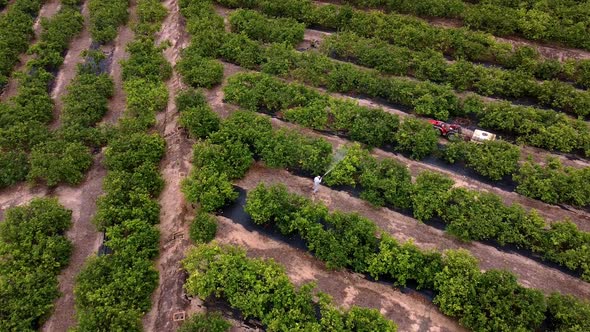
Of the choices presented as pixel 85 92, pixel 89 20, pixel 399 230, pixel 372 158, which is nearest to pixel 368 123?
pixel 372 158

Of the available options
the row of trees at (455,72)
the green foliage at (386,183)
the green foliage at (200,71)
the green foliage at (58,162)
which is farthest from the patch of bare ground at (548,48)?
the green foliage at (58,162)

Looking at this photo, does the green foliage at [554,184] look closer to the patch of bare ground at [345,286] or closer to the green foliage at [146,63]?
the patch of bare ground at [345,286]

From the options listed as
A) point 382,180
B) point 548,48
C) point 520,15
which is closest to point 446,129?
point 382,180

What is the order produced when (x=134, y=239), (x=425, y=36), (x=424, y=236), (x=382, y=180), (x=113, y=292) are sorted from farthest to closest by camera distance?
(x=425, y=36) → (x=382, y=180) → (x=424, y=236) → (x=134, y=239) → (x=113, y=292)

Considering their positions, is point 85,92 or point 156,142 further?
point 85,92

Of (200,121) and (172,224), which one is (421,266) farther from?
(200,121)

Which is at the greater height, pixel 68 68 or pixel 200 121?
pixel 200 121

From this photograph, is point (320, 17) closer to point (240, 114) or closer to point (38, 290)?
point (240, 114)
